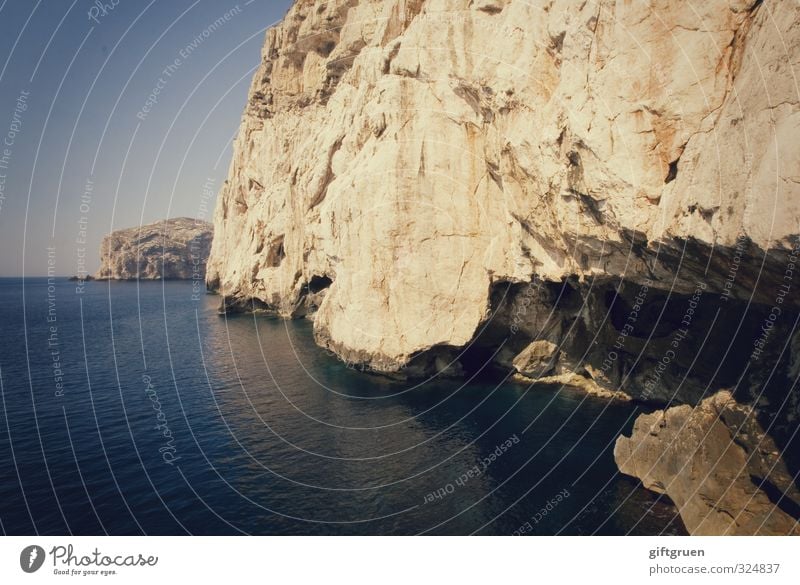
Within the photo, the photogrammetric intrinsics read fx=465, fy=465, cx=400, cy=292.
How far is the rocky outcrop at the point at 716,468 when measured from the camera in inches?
690

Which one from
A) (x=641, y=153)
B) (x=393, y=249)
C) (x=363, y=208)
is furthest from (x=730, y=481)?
(x=363, y=208)

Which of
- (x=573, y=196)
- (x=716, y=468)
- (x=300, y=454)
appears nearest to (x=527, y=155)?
(x=573, y=196)

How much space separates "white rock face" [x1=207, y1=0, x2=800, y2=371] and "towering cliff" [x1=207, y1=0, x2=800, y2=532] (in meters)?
0.10

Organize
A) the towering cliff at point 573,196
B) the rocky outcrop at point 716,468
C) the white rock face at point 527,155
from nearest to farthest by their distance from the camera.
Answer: the white rock face at point 527,155 → the towering cliff at point 573,196 → the rocky outcrop at point 716,468

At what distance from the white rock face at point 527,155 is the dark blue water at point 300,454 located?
812 cm

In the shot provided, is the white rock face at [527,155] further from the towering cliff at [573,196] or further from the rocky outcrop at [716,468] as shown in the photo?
the rocky outcrop at [716,468]

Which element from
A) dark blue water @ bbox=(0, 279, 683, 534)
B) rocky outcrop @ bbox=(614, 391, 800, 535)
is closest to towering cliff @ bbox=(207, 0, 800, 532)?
rocky outcrop @ bbox=(614, 391, 800, 535)

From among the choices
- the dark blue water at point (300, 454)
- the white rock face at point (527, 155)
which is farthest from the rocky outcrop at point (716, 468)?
the white rock face at point (527, 155)

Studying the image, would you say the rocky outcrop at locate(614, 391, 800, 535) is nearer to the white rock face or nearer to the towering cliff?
the towering cliff

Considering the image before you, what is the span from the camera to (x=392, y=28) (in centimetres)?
4747

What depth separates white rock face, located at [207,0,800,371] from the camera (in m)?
16.2

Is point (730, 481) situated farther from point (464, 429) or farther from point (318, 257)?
point (318, 257)

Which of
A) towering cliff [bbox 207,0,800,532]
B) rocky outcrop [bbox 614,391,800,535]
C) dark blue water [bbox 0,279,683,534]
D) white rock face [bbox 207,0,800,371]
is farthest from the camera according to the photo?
dark blue water [bbox 0,279,683,534]
